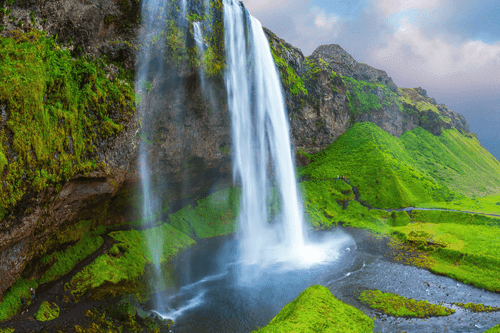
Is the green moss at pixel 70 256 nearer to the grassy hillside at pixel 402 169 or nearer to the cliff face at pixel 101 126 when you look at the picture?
the cliff face at pixel 101 126

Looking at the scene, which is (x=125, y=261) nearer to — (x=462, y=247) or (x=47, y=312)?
(x=47, y=312)

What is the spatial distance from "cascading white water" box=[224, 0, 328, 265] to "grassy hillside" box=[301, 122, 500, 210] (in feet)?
52.0

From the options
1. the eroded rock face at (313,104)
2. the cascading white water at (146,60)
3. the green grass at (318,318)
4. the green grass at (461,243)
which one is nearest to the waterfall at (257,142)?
the cascading white water at (146,60)

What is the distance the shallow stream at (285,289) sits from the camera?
18.3m

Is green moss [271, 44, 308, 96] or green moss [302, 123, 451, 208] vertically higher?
green moss [271, 44, 308, 96]

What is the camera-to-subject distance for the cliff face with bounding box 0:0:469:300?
53.0 feet

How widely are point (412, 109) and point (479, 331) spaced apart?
270ft

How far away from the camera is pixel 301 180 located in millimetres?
53062

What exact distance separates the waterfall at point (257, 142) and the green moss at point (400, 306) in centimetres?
943

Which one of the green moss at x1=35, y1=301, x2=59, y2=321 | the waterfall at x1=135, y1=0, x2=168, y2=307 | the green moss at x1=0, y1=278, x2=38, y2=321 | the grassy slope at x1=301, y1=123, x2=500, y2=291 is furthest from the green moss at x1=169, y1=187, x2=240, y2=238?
the green moss at x1=0, y1=278, x2=38, y2=321

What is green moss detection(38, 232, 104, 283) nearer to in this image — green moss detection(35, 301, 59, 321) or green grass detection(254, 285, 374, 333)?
green moss detection(35, 301, 59, 321)

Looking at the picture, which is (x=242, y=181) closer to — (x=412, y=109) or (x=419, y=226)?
(x=419, y=226)

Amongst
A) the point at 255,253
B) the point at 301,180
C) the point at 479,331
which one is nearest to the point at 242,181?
the point at 255,253

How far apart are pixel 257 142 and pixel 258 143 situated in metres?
0.23
